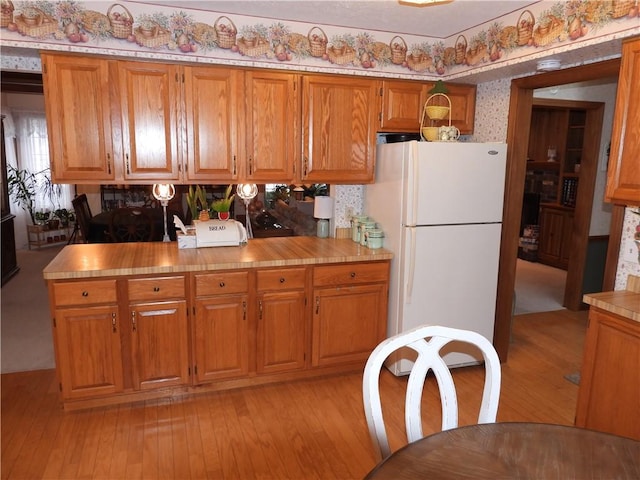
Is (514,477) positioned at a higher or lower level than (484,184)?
lower

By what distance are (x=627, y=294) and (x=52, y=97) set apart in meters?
3.42

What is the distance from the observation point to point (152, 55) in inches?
114

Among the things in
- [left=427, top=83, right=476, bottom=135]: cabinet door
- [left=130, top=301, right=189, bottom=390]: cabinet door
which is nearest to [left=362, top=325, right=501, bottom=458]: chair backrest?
[left=130, top=301, right=189, bottom=390]: cabinet door

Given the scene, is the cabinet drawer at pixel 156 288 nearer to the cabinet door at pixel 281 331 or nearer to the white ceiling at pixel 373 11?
the cabinet door at pixel 281 331

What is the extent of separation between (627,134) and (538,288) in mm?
3667

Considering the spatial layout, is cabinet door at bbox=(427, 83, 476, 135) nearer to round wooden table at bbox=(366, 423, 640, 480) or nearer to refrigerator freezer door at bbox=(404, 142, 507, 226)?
refrigerator freezer door at bbox=(404, 142, 507, 226)

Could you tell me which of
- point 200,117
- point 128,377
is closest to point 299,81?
point 200,117

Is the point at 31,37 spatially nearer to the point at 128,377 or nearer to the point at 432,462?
the point at 128,377

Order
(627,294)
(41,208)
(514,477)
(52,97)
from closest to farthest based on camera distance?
(514,477) → (627,294) → (52,97) → (41,208)

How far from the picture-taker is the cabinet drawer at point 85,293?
2648mm

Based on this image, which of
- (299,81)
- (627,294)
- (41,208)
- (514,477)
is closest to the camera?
(514,477)

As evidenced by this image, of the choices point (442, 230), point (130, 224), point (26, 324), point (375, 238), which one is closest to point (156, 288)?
point (375, 238)

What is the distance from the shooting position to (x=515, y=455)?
1306 millimetres

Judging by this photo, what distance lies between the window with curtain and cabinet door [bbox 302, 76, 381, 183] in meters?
6.02
